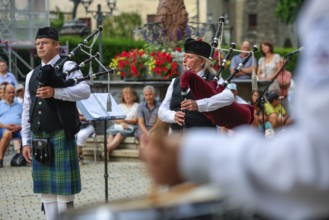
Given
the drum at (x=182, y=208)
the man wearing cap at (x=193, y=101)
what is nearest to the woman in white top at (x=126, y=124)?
the man wearing cap at (x=193, y=101)

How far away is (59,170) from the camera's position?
259 inches

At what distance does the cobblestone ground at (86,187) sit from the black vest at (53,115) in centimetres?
165

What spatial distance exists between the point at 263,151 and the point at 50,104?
4.61m

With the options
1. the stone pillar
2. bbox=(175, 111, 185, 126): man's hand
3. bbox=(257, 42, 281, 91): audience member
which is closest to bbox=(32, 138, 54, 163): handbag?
bbox=(175, 111, 185, 126): man's hand

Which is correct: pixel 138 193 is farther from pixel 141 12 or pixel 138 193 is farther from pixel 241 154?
pixel 141 12

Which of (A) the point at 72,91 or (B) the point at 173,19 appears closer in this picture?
(A) the point at 72,91

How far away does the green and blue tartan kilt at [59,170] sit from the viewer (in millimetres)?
6555

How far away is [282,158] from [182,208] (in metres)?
0.41

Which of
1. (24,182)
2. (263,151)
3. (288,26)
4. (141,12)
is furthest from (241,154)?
(288,26)

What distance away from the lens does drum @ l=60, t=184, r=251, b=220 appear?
2279mm

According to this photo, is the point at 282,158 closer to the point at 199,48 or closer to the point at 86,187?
the point at 199,48

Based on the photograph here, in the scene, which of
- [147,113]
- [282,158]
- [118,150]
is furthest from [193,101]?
[118,150]

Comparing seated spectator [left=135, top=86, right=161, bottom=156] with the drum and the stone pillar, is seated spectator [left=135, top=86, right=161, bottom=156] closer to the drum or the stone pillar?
the stone pillar

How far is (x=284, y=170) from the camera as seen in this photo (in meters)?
1.98
